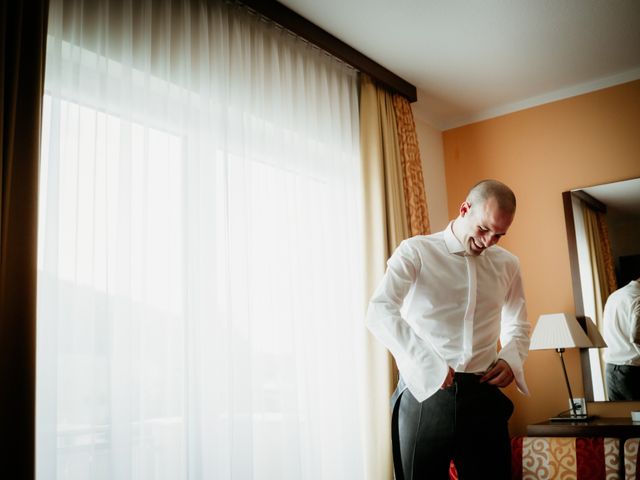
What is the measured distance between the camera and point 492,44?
3.70 m

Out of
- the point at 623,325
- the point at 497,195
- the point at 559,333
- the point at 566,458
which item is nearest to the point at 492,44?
the point at 559,333

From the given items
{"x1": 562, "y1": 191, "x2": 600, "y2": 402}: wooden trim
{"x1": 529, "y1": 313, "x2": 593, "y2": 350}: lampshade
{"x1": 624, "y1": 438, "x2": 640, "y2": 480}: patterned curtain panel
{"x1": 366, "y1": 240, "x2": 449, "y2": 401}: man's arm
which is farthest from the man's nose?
{"x1": 562, "y1": 191, "x2": 600, "y2": 402}: wooden trim

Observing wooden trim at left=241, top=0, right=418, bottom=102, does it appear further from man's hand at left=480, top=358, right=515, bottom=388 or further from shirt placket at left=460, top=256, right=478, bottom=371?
man's hand at left=480, top=358, right=515, bottom=388

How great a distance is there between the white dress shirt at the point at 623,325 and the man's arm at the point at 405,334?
7.53 feet

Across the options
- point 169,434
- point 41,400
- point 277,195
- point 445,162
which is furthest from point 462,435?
point 445,162

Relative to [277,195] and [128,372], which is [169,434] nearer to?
[128,372]

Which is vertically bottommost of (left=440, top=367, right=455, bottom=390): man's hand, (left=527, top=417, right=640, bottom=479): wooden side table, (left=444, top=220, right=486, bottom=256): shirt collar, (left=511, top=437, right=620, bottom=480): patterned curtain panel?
(left=511, top=437, right=620, bottom=480): patterned curtain panel

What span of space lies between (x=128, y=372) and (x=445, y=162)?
3.19 meters

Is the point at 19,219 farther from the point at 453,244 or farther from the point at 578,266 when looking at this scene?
the point at 578,266

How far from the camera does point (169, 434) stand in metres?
2.45

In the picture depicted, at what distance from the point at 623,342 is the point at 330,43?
242 centimetres

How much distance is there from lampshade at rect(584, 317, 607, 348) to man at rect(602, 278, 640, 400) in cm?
3

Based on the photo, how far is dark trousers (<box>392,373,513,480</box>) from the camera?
197 cm

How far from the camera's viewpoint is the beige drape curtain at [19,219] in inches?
73.7
